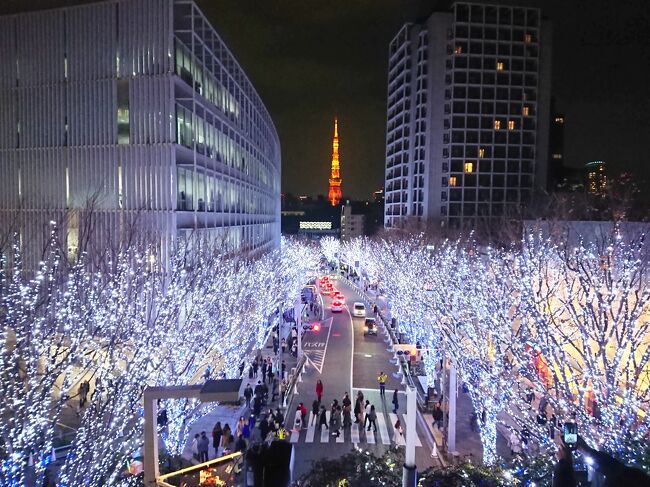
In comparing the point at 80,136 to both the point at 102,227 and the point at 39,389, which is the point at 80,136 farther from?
the point at 39,389

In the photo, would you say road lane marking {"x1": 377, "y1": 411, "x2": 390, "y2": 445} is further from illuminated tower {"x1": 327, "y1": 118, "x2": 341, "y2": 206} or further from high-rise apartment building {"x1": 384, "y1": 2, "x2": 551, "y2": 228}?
illuminated tower {"x1": 327, "y1": 118, "x2": 341, "y2": 206}

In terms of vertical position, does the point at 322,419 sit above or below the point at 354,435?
above

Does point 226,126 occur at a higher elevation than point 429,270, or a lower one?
higher

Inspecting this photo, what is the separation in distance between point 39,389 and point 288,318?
23.7 meters

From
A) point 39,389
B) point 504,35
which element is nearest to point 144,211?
point 39,389

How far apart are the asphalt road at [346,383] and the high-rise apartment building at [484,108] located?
29.4 m

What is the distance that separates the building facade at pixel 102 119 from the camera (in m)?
18.0

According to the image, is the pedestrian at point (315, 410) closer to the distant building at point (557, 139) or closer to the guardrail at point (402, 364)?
the guardrail at point (402, 364)

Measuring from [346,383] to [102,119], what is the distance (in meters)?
15.1

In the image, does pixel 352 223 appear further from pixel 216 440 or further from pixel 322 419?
pixel 216 440

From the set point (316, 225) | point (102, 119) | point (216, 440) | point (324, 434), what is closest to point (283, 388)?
point (324, 434)

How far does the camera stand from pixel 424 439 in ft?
44.3

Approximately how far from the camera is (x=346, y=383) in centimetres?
1841

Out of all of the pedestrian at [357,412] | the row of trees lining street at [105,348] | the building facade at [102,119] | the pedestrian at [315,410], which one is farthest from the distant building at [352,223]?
the pedestrian at [357,412]
